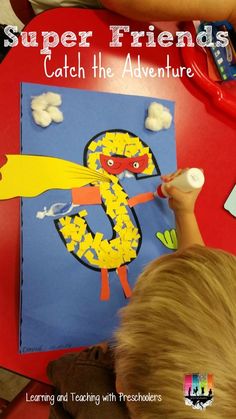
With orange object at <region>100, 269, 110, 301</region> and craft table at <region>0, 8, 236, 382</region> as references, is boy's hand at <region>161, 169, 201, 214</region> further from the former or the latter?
orange object at <region>100, 269, 110, 301</region>

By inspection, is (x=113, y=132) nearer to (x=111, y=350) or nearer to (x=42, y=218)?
(x=42, y=218)

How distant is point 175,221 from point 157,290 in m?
0.22

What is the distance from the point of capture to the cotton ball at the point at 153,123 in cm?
66

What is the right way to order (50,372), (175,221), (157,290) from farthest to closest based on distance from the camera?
(175,221)
(50,372)
(157,290)

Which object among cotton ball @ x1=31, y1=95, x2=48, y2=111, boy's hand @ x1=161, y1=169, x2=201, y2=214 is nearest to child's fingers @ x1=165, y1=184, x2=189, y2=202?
boy's hand @ x1=161, y1=169, x2=201, y2=214

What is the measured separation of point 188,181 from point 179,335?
9.3 inches

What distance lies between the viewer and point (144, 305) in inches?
17.8

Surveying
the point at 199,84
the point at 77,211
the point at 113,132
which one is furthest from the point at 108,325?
the point at 199,84

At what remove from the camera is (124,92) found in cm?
66

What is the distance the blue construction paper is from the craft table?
12 mm

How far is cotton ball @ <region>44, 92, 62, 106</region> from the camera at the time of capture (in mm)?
610

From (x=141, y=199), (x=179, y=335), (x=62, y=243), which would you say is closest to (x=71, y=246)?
(x=62, y=243)

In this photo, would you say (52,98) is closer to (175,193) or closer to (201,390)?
(175,193)

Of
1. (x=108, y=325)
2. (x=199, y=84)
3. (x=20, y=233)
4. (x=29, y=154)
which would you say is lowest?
(x=108, y=325)
